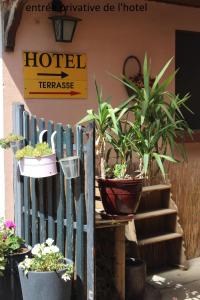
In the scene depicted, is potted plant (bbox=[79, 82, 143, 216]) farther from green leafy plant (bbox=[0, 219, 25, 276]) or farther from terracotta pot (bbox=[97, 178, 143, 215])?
green leafy plant (bbox=[0, 219, 25, 276])

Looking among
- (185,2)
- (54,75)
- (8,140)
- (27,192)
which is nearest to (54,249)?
(27,192)

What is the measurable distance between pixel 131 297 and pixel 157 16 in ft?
10.1

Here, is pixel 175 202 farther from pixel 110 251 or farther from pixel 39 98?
pixel 39 98

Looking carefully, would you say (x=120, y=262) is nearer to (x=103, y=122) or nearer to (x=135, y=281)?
(x=135, y=281)

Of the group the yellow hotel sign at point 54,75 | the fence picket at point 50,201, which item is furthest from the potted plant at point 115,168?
the yellow hotel sign at point 54,75

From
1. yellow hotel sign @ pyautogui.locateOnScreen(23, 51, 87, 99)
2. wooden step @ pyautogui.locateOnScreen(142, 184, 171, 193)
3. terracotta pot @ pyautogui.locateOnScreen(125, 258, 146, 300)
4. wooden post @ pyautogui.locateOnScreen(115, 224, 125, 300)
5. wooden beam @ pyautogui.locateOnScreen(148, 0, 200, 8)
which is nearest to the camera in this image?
wooden post @ pyautogui.locateOnScreen(115, 224, 125, 300)

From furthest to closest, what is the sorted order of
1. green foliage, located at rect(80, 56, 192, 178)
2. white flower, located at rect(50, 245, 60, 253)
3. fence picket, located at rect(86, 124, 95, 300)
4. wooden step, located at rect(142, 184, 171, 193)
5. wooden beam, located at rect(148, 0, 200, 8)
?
wooden beam, located at rect(148, 0, 200, 8)
wooden step, located at rect(142, 184, 171, 193)
green foliage, located at rect(80, 56, 192, 178)
white flower, located at rect(50, 245, 60, 253)
fence picket, located at rect(86, 124, 95, 300)

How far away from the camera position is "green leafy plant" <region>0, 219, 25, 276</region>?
4224 millimetres

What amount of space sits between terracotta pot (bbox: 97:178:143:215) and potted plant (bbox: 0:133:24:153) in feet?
2.71

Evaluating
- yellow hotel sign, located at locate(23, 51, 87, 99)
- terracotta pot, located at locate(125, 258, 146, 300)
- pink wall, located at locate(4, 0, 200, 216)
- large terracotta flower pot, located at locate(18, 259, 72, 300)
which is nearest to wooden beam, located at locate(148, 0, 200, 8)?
pink wall, located at locate(4, 0, 200, 216)

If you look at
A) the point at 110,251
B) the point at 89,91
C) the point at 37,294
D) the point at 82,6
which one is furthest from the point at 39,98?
the point at 37,294

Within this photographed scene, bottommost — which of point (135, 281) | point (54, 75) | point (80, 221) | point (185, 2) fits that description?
point (135, 281)

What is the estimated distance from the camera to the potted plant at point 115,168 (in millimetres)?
4148

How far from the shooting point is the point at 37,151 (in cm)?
409
